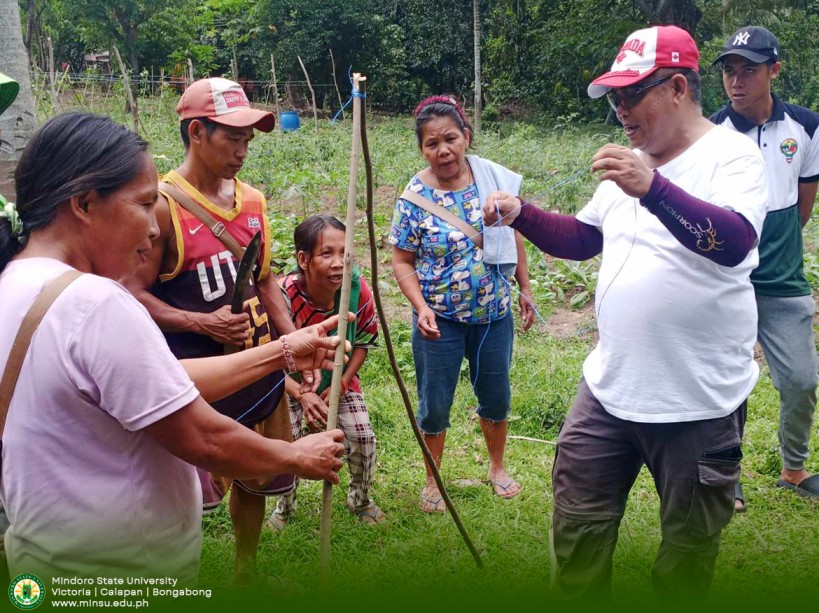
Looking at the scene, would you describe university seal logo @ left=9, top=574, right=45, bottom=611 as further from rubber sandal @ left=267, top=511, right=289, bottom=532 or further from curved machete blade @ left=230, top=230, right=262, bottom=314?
rubber sandal @ left=267, top=511, right=289, bottom=532

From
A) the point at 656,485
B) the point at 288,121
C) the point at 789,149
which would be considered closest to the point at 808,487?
the point at 789,149

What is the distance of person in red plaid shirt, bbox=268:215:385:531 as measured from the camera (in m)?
3.39

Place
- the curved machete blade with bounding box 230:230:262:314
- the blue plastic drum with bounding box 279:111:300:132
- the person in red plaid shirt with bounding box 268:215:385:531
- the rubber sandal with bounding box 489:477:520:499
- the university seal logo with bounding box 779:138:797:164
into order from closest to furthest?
the curved machete blade with bounding box 230:230:262:314
the person in red plaid shirt with bounding box 268:215:385:531
the university seal logo with bounding box 779:138:797:164
the rubber sandal with bounding box 489:477:520:499
the blue plastic drum with bounding box 279:111:300:132

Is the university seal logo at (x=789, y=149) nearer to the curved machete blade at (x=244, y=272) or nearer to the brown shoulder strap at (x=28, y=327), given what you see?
the curved machete blade at (x=244, y=272)

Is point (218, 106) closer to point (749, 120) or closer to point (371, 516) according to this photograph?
point (371, 516)

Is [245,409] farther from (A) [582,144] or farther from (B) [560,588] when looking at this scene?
(A) [582,144]

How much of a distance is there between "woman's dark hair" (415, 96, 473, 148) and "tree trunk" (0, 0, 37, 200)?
6.37 ft

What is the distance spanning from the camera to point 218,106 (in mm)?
2842

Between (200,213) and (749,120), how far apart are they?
270 cm

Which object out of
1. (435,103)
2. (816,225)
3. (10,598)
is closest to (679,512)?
(10,598)

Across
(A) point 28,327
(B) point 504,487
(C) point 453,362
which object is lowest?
(B) point 504,487

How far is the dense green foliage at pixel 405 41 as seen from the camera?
18016mm

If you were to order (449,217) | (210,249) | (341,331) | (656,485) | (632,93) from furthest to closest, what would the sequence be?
(449,217) → (210,249) → (656,485) → (632,93) → (341,331)

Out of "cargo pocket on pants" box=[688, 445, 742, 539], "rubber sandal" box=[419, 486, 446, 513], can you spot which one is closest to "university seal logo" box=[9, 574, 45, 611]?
"cargo pocket on pants" box=[688, 445, 742, 539]
